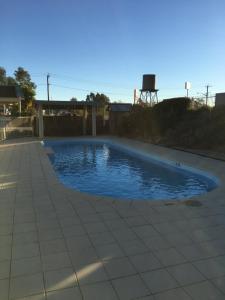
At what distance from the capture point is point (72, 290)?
2.72 m

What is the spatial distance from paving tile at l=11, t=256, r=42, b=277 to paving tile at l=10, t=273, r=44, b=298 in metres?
0.09

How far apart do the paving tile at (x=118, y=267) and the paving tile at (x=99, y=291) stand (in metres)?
0.17

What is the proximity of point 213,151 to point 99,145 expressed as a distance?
23.9 ft

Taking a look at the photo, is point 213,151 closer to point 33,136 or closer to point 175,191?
point 175,191

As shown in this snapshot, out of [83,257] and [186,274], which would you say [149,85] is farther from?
[186,274]

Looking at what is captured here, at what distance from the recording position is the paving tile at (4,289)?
2635 millimetres

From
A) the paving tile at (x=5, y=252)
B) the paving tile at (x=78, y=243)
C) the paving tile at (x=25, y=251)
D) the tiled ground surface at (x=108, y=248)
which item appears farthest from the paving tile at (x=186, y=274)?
the paving tile at (x=5, y=252)

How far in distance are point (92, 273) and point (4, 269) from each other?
0.98 m

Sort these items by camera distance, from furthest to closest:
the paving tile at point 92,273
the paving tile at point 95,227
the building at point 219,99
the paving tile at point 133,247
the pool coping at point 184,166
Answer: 1. the building at point 219,99
2. the pool coping at point 184,166
3. the paving tile at point 95,227
4. the paving tile at point 133,247
5. the paving tile at point 92,273

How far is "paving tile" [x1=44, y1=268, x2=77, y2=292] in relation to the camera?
2.78m

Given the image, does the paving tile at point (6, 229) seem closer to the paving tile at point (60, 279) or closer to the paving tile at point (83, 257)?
the paving tile at point (83, 257)

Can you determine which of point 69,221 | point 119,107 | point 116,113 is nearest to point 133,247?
point 69,221

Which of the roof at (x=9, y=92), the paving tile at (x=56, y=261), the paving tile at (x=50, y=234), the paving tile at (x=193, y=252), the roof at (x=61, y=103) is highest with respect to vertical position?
the roof at (x=9, y=92)

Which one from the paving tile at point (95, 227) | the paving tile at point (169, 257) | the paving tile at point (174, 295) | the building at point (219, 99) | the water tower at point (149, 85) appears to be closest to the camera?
the paving tile at point (174, 295)
